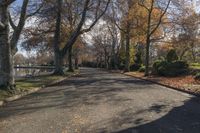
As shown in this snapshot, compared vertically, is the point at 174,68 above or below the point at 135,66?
above

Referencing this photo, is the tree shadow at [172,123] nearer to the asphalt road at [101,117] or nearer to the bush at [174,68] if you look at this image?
the asphalt road at [101,117]

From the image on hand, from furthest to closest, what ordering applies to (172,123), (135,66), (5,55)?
(135,66) < (5,55) < (172,123)

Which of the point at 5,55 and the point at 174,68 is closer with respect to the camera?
the point at 5,55

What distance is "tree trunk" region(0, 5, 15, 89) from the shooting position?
2134 cm

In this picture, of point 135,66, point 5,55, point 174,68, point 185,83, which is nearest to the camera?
point 5,55

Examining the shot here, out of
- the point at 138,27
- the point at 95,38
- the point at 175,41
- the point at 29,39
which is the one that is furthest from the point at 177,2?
the point at 95,38

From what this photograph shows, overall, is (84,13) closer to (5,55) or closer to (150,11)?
(150,11)

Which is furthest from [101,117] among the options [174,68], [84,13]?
[84,13]

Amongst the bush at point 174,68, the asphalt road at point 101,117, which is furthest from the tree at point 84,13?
the asphalt road at point 101,117

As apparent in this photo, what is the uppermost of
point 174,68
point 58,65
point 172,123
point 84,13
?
point 84,13

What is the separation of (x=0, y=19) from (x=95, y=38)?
276 feet

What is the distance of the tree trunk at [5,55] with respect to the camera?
21344 millimetres

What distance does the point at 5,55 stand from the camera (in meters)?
21.6

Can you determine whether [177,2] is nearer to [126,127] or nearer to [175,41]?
[175,41]
